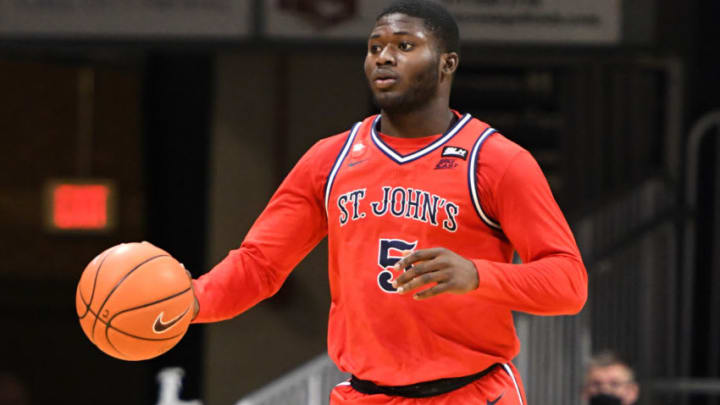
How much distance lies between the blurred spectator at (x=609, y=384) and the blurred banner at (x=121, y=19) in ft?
11.3

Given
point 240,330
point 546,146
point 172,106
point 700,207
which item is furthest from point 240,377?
point 700,207

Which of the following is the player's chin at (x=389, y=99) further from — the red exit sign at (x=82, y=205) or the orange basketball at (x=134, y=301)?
the red exit sign at (x=82, y=205)

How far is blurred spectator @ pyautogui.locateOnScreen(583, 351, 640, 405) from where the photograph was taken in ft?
23.2

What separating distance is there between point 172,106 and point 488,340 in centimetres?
685

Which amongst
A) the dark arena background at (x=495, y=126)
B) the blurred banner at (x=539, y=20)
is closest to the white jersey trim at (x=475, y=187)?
the dark arena background at (x=495, y=126)

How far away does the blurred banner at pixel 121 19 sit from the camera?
28.7 feet

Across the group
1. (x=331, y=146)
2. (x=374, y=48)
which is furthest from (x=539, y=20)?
(x=374, y=48)

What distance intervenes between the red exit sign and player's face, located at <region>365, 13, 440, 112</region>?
39.9 ft

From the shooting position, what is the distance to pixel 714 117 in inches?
333

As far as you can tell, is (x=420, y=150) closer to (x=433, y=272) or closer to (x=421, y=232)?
(x=421, y=232)

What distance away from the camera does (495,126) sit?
33.9 ft

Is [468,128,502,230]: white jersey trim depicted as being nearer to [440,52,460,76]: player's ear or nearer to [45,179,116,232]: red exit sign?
[440,52,460,76]: player's ear

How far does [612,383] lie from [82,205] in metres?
9.91

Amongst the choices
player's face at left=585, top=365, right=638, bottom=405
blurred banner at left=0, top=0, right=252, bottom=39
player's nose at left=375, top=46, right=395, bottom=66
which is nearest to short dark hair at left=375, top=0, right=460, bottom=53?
player's nose at left=375, top=46, right=395, bottom=66
